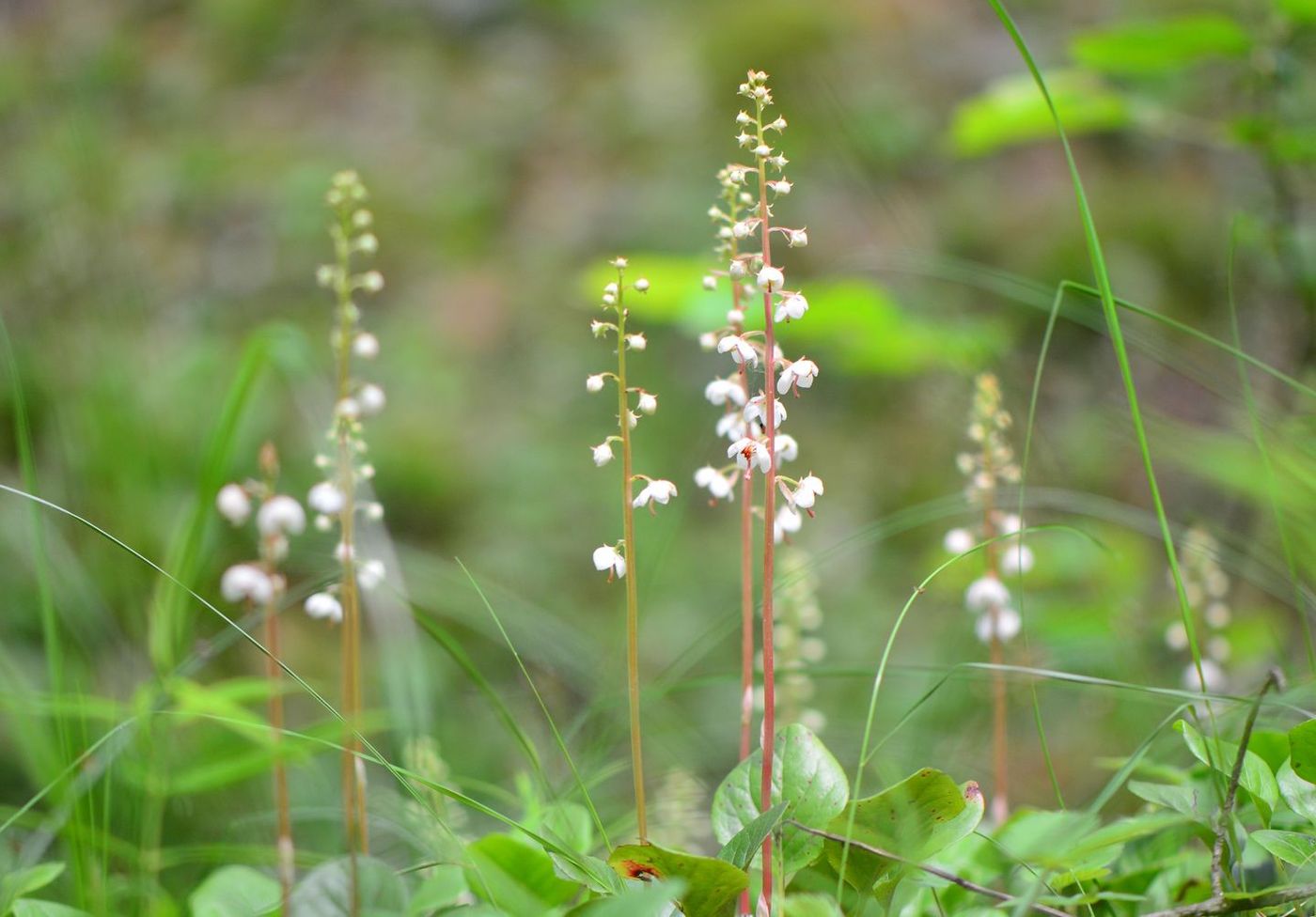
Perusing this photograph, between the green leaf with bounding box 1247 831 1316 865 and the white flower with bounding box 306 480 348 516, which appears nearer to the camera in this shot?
the green leaf with bounding box 1247 831 1316 865

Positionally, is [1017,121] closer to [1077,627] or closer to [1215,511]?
[1077,627]

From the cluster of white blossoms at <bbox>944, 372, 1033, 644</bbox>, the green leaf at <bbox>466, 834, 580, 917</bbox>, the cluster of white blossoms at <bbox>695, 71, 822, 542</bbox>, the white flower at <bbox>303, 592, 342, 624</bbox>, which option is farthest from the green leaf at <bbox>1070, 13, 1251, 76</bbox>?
the green leaf at <bbox>466, 834, 580, 917</bbox>

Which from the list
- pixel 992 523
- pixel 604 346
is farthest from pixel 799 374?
pixel 604 346

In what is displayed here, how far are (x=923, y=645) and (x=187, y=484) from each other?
214 cm

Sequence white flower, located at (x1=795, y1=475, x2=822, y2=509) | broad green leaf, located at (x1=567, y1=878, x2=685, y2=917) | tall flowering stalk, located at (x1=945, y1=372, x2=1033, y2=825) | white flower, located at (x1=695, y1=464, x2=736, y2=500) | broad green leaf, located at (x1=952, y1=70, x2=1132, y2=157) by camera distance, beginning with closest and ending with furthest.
Answer: broad green leaf, located at (x1=567, y1=878, x2=685, y2=917) → white flower, located at (x1=795, y1=475, x2=822, y2=509) → white flower, located at (x1=695, y1=464, x2=736, y2=500) → tall flowering stalk, located at (x1=945, y1=372, x2=1033, y2=825) → broad green leaf, located at (x1=952, y1=70, x2=1132, y2=157)

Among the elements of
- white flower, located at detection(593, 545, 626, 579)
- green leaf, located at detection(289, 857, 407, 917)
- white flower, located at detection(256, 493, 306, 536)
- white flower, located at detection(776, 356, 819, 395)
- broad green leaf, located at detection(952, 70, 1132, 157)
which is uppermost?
broad green leaf, located at detection(952, 70, 1132, 157)

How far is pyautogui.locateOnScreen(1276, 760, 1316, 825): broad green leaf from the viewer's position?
78cm

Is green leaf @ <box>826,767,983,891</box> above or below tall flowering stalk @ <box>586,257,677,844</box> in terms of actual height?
below

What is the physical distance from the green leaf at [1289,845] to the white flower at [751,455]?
0.42 meters

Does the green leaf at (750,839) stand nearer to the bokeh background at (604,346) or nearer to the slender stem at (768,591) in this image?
the slender stem at (768,591)

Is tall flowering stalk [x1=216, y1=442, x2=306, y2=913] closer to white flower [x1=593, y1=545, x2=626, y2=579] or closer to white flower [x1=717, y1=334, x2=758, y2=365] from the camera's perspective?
white flower [x1=593, y1=545, x2=626, y2=579]

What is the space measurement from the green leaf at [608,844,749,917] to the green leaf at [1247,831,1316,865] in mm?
364

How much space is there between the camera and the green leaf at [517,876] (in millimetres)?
700

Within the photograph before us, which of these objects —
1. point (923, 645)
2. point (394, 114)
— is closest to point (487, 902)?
point (923, 645)
